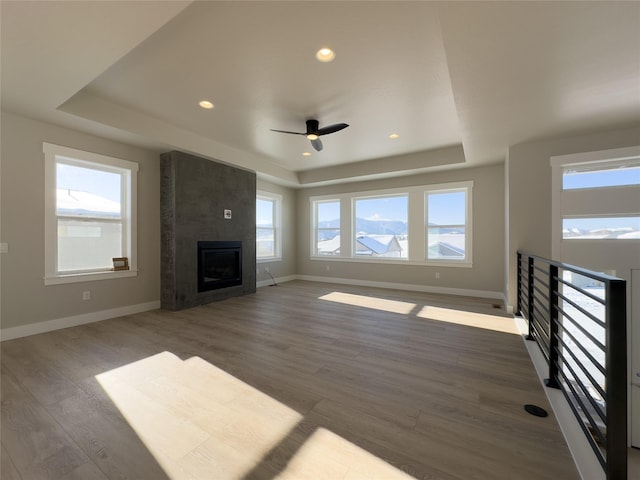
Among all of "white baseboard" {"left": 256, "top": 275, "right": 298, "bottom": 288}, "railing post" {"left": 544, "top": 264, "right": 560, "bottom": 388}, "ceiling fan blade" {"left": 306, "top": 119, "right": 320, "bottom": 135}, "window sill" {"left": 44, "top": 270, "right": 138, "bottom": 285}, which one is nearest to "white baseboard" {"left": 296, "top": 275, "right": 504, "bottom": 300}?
"white baseboard" {"left": 256, "top": 275, "right": 298, "bottom": 288}

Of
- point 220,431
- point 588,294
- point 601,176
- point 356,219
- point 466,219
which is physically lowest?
point 220,431

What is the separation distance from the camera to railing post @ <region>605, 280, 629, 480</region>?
115 cm

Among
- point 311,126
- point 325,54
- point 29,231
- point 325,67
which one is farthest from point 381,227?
point 29,231

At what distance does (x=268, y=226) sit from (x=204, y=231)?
2349 mm

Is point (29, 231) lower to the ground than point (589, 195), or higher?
lower

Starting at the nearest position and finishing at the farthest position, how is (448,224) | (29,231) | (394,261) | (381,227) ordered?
(29,231), (448,224), (394,261), (381,227)

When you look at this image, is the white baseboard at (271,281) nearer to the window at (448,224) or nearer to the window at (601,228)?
the window at (448,224)

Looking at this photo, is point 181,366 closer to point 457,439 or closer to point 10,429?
point 10,429

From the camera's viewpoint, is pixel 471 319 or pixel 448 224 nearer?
pixel 471 319

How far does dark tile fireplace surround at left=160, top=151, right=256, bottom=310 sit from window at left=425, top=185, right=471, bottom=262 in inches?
155

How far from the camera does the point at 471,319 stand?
12.8 ft

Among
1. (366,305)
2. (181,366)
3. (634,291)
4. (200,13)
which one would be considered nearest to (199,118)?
(200,13)

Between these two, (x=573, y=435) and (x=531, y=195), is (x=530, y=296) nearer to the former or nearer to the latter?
(x=531, y=195)

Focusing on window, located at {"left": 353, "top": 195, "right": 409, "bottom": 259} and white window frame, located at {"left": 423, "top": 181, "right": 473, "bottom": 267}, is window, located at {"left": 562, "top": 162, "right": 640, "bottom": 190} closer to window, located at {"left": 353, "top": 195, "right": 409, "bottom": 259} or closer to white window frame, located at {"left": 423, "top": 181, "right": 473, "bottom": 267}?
white window frame, located at {"left": 423, "top": 181, "right": 473, "bottom": 267}
